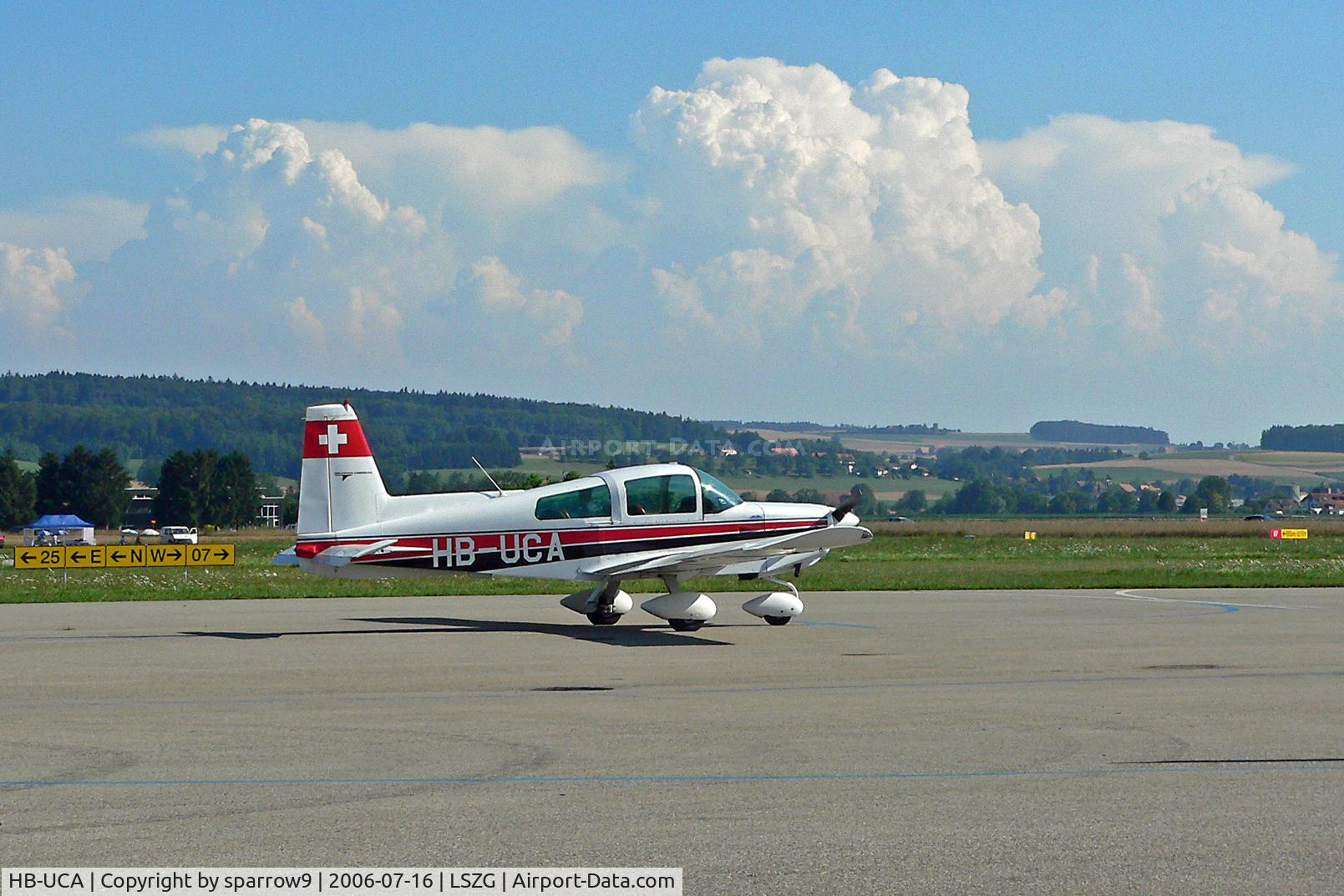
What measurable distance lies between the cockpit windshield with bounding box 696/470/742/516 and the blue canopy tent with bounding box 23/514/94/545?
81.0 meters

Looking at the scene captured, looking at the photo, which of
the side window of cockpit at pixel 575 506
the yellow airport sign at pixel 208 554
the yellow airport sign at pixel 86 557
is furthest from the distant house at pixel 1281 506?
the side window of cockpit at pixel 575 506

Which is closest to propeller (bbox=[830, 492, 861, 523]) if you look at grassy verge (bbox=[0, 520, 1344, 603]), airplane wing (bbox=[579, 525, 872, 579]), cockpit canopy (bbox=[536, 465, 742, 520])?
airplane wing (bbox=[579, 525, 872, 579])

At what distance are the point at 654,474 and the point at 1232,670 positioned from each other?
793cm

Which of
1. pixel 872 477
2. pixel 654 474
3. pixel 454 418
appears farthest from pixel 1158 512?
pixel 654 474

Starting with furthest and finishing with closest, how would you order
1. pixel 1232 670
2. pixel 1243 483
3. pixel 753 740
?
pixel 1243 483, pixel 1232 670, pixel 753 740

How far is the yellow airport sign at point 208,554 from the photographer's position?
35469 millimetres

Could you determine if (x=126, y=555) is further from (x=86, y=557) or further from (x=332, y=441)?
(x=332, y=441)

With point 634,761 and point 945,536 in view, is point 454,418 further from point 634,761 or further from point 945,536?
point 634,761

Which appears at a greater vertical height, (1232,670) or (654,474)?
(654,474)

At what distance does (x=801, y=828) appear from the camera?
23.4 ft

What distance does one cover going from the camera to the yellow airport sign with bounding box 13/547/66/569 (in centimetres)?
3406

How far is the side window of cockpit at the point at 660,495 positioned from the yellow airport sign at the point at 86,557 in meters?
20.0

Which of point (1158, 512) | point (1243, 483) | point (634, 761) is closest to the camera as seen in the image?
point (634, 761)

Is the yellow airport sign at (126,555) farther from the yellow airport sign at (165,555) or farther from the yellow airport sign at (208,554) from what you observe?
the yellow airport sign at (208,554)
